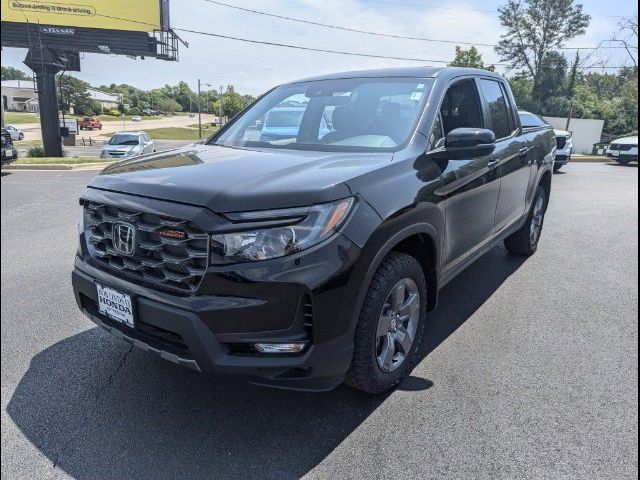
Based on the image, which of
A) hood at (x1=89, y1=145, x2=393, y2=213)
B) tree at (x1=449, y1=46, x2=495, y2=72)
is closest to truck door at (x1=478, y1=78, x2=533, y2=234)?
hood at (x1=89, y1=145, x2=393, y2=213)

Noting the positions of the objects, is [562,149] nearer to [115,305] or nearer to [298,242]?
[298,242]

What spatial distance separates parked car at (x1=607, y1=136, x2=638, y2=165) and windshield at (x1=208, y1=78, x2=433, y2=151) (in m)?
21.0

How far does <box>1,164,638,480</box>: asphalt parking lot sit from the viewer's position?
2.28m

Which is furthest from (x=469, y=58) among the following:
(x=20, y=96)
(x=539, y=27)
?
(x=20, y=96)

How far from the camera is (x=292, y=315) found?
2146 mm

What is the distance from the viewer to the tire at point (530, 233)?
5406 millimetres

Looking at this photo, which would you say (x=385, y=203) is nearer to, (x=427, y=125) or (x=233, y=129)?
(x=427, y=125)

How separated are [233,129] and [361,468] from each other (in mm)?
2614

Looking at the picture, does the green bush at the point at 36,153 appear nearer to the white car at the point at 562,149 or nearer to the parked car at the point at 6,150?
the parked car at the point at 6,150

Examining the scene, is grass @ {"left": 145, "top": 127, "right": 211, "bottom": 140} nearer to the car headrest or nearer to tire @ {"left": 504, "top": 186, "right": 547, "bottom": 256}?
tire @ {"left": 504, "top": 186, "right": 547, "bottom": 256}

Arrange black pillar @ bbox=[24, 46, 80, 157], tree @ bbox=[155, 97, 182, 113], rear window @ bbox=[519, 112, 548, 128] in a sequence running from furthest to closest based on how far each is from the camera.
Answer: tree @ bbox=[155, 97, 182, 113]
black pillar @ bbox=[24, 46, 80, 157]
rear window @ bbox=[519, 112, 548, 128]

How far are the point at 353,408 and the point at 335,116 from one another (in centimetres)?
195

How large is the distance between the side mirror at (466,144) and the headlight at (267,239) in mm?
1223

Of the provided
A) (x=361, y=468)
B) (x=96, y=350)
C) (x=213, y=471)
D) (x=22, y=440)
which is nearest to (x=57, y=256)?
(x=96, y=350)
